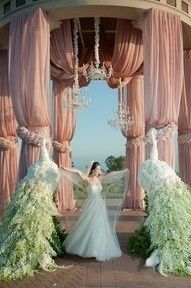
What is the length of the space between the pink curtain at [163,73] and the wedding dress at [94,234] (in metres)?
1.50

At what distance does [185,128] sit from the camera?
11.4 metres

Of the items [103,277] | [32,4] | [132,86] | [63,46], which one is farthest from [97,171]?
[132,86]

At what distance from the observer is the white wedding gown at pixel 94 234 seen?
7324mm

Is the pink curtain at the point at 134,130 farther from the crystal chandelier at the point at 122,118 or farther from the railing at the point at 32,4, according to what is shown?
the railing at the point at 32,4

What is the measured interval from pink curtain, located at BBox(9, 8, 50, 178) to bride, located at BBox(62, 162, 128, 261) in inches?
40.1

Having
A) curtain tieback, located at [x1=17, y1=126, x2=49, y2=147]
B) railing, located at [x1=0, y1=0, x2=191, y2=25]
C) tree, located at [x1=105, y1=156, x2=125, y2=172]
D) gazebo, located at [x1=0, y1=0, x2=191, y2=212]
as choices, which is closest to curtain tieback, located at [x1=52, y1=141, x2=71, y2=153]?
gazebo, located at [x1=0, y1=0, x2=191, y2=212]

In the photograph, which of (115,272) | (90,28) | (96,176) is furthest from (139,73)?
(115,272)

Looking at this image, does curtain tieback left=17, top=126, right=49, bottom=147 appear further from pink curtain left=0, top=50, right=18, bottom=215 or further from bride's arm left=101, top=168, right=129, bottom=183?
pink curtain left=0, top=50, right=18, bottom=215

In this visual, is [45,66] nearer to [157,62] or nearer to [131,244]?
[157,62]

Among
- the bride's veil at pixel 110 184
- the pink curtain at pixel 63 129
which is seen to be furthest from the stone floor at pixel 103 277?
the pink curtain at pixel 63 129

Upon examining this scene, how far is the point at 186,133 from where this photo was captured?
1130cm

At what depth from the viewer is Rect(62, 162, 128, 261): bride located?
7348 mm

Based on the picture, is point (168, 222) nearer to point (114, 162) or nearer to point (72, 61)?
point (72, 61)

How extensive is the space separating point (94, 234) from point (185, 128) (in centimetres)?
482
